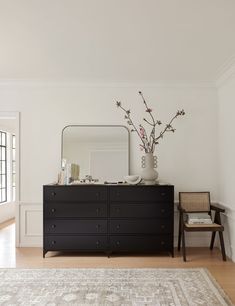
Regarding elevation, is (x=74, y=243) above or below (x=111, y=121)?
below

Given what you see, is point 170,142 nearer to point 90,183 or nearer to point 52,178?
point 90,183

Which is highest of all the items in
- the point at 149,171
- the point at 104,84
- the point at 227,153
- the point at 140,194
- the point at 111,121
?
the point at 104,84

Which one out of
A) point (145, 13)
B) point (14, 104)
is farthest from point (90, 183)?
point (145, 13)

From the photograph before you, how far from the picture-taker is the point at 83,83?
16.5 ft

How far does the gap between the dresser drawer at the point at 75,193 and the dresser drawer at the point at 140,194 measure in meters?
0.17

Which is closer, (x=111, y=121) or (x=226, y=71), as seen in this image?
(x=226, y=71)

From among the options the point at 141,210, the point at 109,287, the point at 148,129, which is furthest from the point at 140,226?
the point at 148,129

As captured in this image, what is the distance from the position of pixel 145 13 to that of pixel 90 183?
269 cm

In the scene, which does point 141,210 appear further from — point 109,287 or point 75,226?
point 109,287

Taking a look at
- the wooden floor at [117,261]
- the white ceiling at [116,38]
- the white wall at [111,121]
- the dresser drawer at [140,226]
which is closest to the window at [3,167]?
the white wall at [111,121]

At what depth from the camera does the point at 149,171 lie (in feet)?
15.2

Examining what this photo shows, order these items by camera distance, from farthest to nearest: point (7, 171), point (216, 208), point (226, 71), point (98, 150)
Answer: point (7, 171)
point (98, 150)
point (216, 208)
point (226, 71)

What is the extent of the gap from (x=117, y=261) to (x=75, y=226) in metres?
0.75

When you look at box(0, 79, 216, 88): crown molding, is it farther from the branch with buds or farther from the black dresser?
the black dresser
